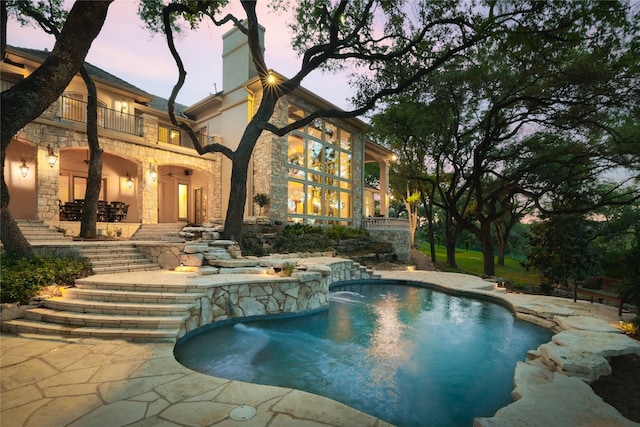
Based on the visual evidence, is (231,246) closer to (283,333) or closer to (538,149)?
(283,333)

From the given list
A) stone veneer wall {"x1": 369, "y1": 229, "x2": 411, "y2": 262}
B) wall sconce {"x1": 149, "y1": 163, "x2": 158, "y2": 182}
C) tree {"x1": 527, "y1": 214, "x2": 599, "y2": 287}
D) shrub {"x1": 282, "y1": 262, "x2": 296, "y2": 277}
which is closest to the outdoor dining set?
wall sconce {"x1": 149, "y1": 163, "x2": 158, "y2": 182}

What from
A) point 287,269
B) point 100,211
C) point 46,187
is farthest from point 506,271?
point 46,187

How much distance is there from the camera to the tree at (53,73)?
4957mm

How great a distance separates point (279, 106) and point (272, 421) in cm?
1382

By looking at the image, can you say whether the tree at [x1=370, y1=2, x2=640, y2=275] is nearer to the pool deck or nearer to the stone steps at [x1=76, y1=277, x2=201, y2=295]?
the pool deck

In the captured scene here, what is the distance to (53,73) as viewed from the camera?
514 centimetres

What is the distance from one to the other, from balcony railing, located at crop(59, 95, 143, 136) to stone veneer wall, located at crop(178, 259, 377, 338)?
36.9 ft

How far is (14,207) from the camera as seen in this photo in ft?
37.6

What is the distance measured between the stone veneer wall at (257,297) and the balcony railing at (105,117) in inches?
442

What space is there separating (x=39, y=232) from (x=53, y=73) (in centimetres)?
722

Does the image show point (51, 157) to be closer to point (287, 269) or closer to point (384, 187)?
point (287, 269)

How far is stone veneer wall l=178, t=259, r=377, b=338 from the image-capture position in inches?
216

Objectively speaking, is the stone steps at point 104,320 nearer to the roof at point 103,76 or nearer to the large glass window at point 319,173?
the large glass window at point 319,173

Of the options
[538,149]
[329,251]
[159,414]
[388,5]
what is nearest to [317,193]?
[329,251]
